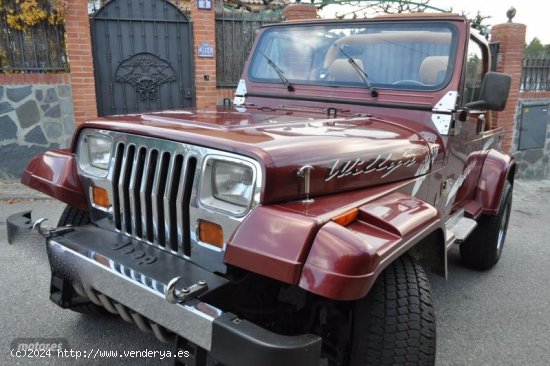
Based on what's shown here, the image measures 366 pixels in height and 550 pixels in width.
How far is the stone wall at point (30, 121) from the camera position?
597 centimetres

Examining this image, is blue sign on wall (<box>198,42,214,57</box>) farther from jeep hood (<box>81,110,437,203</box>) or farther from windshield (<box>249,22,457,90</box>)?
jeep hood (<box>81,110,437,203</box>)

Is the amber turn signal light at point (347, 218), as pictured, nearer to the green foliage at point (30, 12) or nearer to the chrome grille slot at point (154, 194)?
the chrome grille slot at point (154, 194)

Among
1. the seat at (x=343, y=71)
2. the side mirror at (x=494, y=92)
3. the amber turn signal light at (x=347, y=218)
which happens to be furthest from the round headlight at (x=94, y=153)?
the side mirror at (x=494, y=92)

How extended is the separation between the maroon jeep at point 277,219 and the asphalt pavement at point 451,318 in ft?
0.75

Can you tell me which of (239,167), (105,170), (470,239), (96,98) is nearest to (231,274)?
(239,167)

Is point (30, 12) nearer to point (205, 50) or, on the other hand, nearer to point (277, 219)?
point (205, 50)

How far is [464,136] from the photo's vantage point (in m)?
3.04

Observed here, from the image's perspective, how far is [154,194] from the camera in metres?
1.93

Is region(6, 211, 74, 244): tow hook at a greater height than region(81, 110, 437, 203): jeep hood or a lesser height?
lesser

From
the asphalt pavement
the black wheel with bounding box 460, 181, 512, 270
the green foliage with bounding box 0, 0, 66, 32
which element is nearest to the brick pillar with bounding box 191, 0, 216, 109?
the green foliage with bounding box 0, 0, 66, 32

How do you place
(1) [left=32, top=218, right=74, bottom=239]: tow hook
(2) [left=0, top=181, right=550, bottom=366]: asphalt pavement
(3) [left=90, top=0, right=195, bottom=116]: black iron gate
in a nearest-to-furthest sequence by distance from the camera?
(1) [left=32, top=218, right=74, bottom=239]: tow hook → (2) [left=0, top=181, right=550, bottom=366]: asphalt pavement → (3) [left=90, top=0, right=195, bottom=116]: black iron gate

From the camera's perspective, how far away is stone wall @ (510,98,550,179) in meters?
8.02

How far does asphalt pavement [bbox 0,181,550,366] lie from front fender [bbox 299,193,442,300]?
1.28m

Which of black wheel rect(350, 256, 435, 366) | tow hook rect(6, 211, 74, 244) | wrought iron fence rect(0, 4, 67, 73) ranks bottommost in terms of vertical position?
black wheel rect(350, 256, 435, 366)
